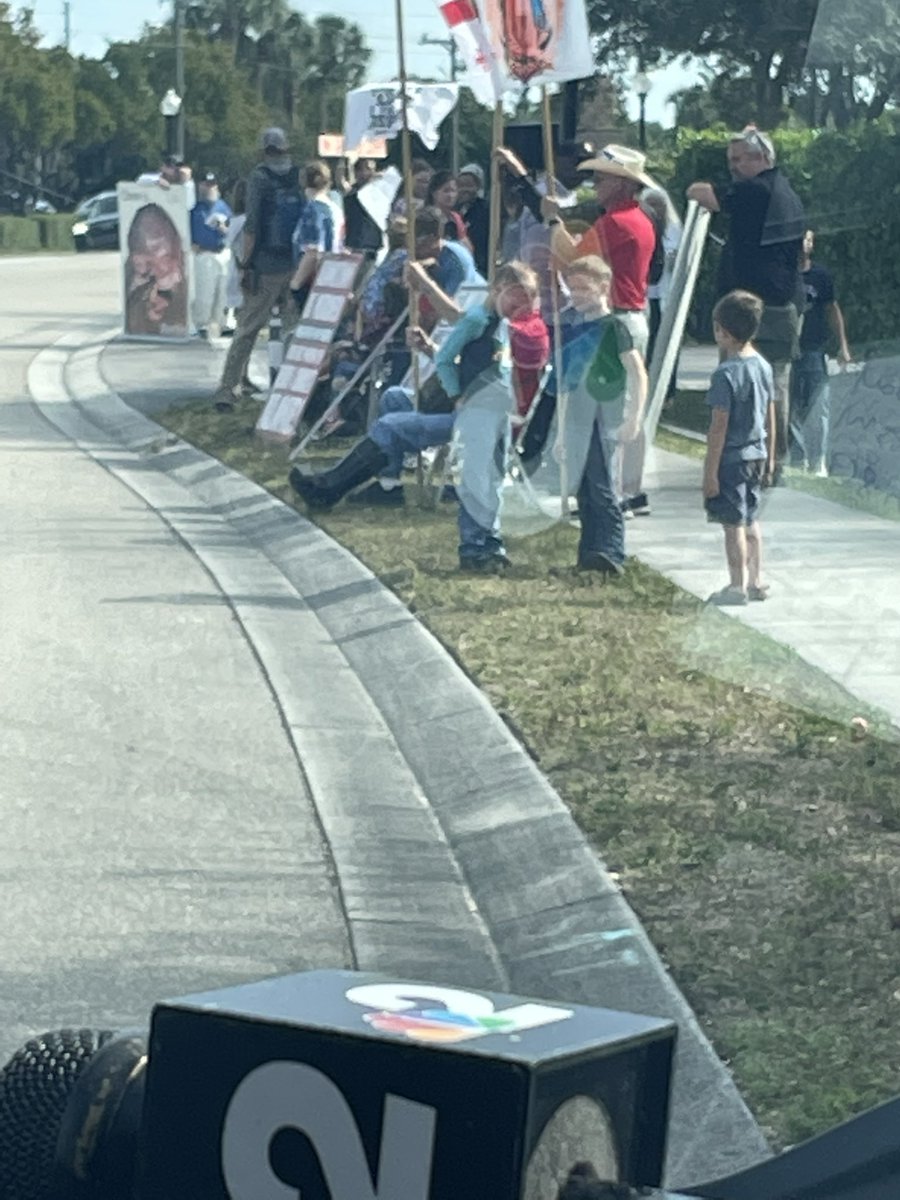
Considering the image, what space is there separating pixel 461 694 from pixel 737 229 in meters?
3.27

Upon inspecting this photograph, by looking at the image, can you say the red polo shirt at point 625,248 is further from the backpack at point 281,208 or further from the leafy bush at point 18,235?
the leafy bush at point 18,235

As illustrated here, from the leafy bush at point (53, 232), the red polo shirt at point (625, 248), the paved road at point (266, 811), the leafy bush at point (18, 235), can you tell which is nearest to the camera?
the paved road at point (266, 811)

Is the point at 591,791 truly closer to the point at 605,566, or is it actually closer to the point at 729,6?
the point at 729,6

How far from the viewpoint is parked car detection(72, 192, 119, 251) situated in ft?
221

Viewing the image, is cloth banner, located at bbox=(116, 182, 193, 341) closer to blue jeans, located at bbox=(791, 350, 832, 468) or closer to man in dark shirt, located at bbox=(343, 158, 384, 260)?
man in dark shirt, located at bbox=(343, 158, 384, 260)

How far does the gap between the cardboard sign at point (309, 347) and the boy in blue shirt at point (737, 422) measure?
23.4ft

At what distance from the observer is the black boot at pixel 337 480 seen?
13000 millimetres

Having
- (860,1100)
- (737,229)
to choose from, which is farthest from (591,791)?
(860,1100)

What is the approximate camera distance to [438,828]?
22.8 feet

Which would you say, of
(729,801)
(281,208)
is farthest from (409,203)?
(729,801)

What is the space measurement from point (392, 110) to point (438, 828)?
1423cm

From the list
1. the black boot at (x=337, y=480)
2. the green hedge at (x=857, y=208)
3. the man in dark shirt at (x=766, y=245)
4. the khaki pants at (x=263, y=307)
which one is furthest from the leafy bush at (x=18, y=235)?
the green hedge at (x=857, y=208)

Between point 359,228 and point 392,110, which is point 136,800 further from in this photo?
point 392,110

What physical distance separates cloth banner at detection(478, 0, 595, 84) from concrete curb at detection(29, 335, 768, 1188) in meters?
2.42
